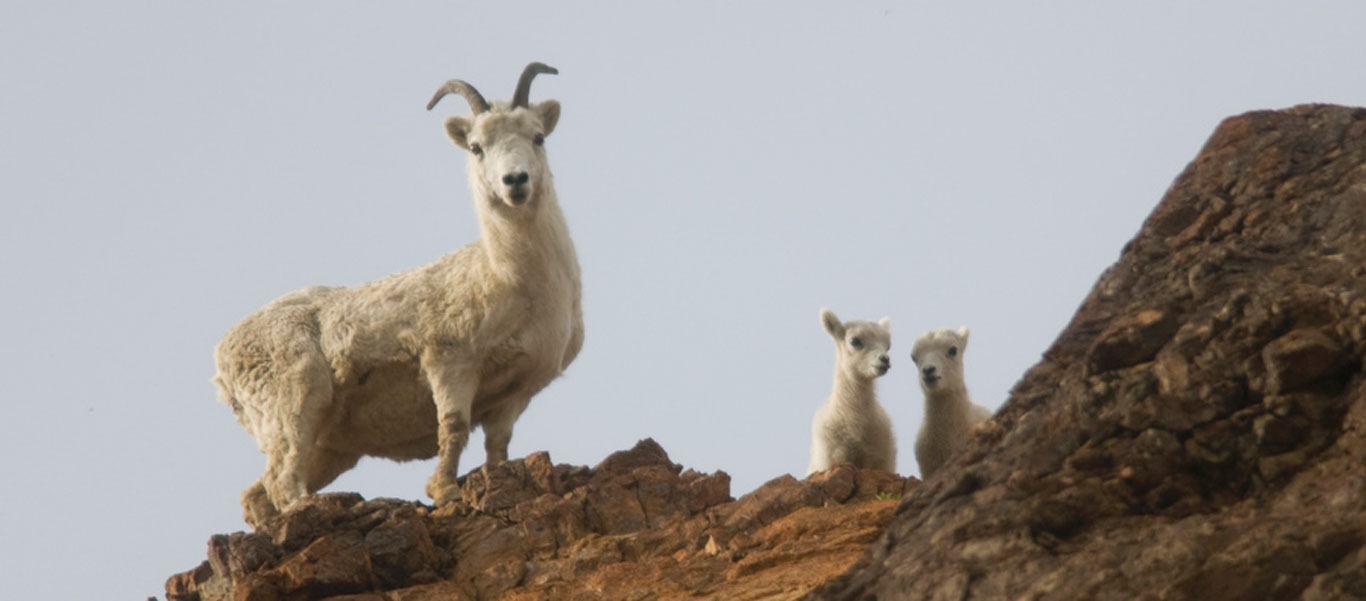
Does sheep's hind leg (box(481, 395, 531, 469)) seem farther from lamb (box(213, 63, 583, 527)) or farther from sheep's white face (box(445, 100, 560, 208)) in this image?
sheep's white face (box(445, 100, 560, 208))

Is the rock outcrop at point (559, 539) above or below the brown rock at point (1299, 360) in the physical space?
above

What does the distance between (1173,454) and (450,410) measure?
7.09 meters

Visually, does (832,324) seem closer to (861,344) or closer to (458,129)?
(861,344)

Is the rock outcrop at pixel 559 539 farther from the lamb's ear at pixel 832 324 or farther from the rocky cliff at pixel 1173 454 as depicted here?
the lamb's ear at pixel 832 324

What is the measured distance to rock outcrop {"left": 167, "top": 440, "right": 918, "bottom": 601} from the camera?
1167cm

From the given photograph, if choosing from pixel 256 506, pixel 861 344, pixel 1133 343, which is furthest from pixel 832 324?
pixel 1133 343

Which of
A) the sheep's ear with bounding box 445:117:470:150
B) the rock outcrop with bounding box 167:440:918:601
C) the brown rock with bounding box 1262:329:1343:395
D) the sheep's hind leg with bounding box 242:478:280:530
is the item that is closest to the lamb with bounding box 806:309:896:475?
the rock outcrop with bounding box 167:440:918:601

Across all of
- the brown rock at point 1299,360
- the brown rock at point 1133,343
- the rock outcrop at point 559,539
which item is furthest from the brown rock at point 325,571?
the brown rock at point 1299,360

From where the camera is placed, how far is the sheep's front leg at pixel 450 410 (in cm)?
1421

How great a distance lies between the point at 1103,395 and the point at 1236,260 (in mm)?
1171

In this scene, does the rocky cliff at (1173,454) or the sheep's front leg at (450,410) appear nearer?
the rocky cliff at (1173,454)

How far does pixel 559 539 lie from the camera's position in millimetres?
12648

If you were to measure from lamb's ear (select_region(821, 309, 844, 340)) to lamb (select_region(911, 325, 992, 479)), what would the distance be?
78 cm

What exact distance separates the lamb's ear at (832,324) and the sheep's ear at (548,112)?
275 centimetres
